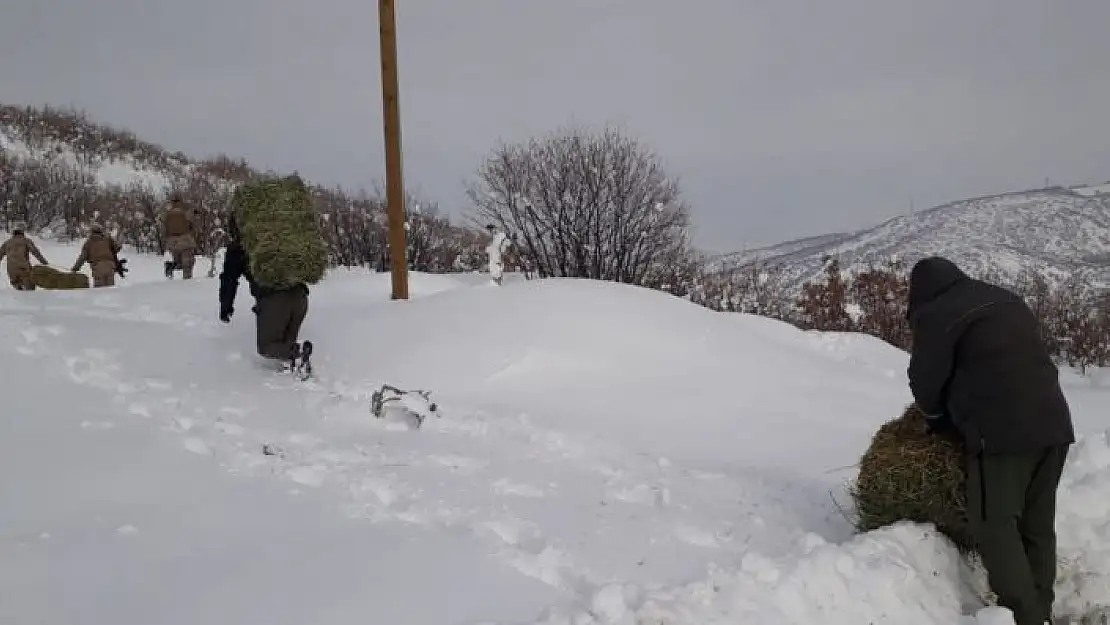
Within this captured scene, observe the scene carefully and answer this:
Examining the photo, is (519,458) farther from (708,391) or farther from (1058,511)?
(1058,511)

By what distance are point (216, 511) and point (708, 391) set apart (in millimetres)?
4295

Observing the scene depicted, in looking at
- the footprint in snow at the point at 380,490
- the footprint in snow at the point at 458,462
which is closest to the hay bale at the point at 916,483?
the footprint in snow at the point at 458,462

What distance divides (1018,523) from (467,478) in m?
2.79

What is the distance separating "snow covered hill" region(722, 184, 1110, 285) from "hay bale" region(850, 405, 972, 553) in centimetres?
2603

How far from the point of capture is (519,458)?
182 inches

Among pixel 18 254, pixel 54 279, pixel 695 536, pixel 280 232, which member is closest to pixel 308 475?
pixel 695 536

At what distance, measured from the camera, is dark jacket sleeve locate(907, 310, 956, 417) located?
9.92 ft

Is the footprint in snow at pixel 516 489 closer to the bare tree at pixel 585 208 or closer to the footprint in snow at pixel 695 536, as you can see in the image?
the footprint in snow at pixel 695 536

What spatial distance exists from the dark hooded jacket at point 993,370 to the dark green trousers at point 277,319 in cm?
520

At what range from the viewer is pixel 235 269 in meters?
6.61

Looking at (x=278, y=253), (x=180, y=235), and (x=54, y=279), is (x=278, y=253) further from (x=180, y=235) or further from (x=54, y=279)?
(x=54, y=279)

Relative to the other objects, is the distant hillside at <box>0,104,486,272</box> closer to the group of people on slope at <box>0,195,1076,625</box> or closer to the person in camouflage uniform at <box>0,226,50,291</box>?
the person in camouflage uniform at <box>0,226,50,291</box>

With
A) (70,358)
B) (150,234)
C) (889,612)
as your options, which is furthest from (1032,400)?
(150,234)

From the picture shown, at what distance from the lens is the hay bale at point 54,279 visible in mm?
12656
